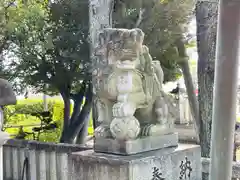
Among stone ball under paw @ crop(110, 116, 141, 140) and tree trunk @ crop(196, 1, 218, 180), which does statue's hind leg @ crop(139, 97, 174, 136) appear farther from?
tree trunk @ crop(196, 1, 218, 180)

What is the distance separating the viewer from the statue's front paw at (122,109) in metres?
3.14

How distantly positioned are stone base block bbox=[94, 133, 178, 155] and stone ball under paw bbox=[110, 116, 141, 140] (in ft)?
0.19

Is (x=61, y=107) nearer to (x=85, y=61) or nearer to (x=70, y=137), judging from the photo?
(x=70, y=137)

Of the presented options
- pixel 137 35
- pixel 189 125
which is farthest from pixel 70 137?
pixel 189 125

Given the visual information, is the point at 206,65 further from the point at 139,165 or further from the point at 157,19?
the point at 139,165

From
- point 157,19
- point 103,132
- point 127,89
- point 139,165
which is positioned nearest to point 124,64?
point 127,89

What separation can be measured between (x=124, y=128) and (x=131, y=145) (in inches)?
6.8

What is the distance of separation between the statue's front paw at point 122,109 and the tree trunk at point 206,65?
353 centimetres

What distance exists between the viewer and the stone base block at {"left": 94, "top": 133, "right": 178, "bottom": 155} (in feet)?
10.5

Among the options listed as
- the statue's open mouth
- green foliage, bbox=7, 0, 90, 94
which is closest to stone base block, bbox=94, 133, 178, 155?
the statue's open mouth

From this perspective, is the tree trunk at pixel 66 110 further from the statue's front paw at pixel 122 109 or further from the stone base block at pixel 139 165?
the statue's front paw at pixel 122 109

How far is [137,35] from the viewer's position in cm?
312

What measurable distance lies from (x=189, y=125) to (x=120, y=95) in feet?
41.3

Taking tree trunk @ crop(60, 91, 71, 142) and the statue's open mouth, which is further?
tree trunk @ crop(60, 91, 71, 142)
